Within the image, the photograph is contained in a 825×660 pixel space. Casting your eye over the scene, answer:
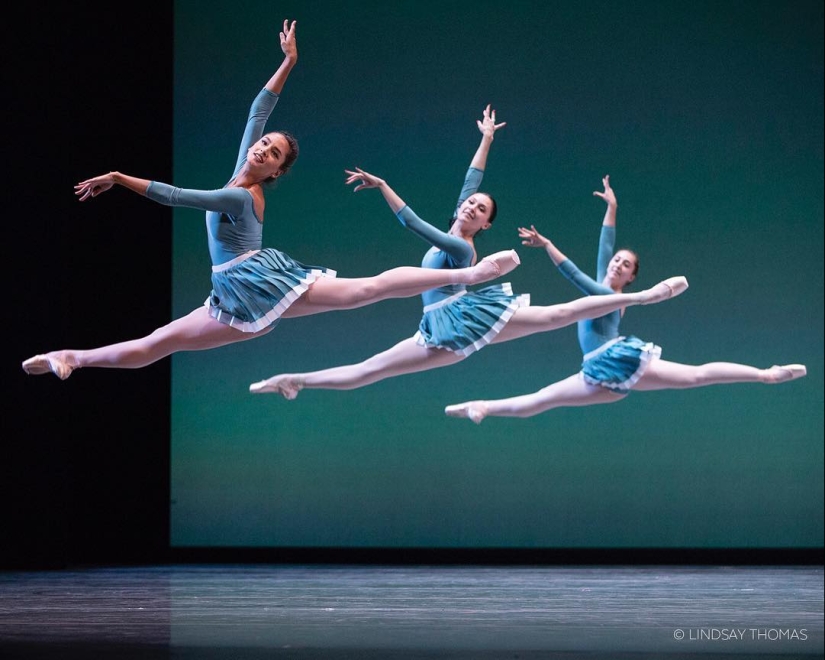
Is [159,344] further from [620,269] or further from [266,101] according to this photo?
[620,269]

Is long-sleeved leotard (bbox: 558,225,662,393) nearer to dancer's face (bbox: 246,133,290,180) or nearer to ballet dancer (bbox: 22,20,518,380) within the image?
ballet dancer (bbox: 22,20,518,380)

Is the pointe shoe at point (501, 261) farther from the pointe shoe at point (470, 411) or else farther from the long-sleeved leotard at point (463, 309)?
the pointe shoe at point (470, 411)

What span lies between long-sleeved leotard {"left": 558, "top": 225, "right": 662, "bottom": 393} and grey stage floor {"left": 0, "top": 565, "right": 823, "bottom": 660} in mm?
1051

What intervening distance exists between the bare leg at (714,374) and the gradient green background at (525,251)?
34.0 inches

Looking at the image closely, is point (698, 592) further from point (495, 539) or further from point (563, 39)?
point (563, 39)

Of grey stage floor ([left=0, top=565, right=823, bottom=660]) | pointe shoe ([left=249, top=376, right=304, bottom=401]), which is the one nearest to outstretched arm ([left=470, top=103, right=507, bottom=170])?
pointe shoe ([left=249, top=376, right=304, bottom=401])

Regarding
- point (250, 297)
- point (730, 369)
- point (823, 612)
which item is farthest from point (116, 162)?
point (823, 612)

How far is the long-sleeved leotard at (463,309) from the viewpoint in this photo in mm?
5125

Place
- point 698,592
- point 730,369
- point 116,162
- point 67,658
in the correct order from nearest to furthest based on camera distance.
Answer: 1. point 67,658
2. point 698,592
3. point 730,369
4. point 116,162

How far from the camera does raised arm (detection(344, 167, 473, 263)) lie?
15.8 ft

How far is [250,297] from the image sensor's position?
4.29m

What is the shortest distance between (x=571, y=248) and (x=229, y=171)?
84.9 inches

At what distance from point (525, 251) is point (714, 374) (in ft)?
4.91
